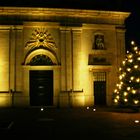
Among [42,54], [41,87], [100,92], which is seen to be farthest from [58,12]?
[100,92]

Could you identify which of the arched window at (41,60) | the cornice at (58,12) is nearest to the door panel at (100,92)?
the arched window at (41,60)

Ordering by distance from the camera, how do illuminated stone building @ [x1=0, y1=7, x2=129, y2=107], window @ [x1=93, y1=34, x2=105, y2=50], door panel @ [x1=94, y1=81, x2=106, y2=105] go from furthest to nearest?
window @ [x1=93, y1=34, x2=105, y2=50], door panel @ [x1=94, y1=81, x2=106, y2=105], illuminated stone building @ [x1=0, y1=7, x2=129, y2=107]

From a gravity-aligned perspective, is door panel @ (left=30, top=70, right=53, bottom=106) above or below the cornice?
below

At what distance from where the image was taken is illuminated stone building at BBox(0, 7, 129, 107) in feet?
112

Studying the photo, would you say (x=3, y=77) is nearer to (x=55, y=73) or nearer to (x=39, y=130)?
(x=55, y=73)

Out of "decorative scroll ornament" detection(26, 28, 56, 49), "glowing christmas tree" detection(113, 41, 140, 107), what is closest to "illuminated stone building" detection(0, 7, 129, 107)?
"decorative scroll ornament" detection(26, 28, 56, 49)

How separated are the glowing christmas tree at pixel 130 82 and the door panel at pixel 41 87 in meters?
7.80

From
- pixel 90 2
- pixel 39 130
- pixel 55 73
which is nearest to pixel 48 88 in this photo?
pixel 55 73

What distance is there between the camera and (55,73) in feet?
114

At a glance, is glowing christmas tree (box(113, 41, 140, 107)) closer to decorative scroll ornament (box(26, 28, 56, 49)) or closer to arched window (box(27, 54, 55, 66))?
arched window (box(27, 54, 55, 66))

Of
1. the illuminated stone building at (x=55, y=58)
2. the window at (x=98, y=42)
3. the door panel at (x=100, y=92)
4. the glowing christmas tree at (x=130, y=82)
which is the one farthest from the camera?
the window at (x=98, y=42)

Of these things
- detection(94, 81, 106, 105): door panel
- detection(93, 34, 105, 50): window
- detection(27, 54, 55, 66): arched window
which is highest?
detection(93, 34, 105, 50): window

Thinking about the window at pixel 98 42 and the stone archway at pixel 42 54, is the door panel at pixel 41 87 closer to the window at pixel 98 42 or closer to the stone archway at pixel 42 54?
the stone archway at pixel 42 54

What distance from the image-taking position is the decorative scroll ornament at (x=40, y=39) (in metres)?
34.5
